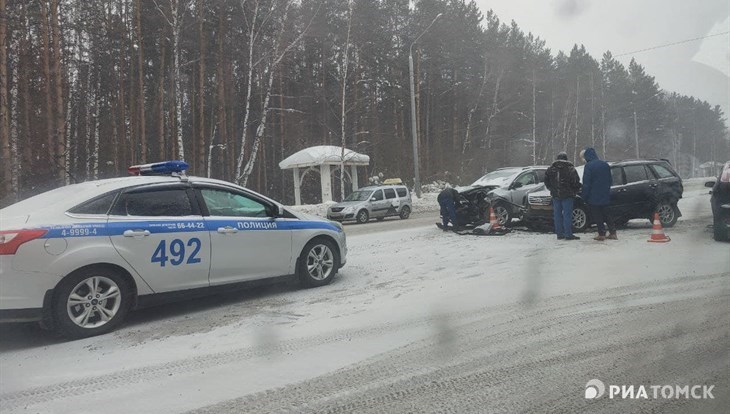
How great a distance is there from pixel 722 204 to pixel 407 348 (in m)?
7.50

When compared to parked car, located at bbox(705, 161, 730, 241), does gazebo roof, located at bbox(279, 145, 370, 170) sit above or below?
above

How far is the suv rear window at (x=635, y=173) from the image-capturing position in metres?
11.2

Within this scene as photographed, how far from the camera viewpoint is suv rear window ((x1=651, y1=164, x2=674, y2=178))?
38.2 ft

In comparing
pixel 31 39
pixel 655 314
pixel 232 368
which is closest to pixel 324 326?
pixel 232 368

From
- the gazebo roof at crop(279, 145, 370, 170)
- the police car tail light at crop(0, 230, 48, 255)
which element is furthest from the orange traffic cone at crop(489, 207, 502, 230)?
the gazebo roof at crop(279, 145, 370, 170)

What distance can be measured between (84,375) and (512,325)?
3642 mm

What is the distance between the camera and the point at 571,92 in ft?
180

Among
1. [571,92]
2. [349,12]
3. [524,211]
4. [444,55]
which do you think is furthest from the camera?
[571,92]

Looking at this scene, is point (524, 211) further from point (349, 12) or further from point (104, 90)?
point (104, 90)

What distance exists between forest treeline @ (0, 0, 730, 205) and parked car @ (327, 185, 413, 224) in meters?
6.70

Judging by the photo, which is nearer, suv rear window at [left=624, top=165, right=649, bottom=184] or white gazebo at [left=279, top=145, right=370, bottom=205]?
suv rear window at [left=624, top=165, right=649, bottom=184]

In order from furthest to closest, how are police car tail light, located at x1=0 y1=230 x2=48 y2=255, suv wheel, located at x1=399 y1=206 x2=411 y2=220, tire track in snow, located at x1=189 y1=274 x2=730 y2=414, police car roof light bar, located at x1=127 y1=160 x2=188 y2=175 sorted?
suv wheel, located at x1=399 y1=206 x2=411 y2=220
police car roof light bar, located at x1=127 y1=160 x2=188 y2=175
police car tail light, located at x1=0 y1=230 x2=48 y2=255
tire track in snow, located at x1=189 y1=274 x2=730 y2=414

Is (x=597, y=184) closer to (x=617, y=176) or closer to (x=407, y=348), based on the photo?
(x=617, y=176)

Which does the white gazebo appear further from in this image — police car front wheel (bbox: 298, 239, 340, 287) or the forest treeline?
police car front wheel (bbox: 298, 239, 340, 287)
